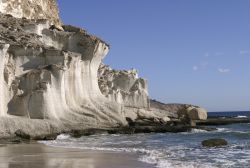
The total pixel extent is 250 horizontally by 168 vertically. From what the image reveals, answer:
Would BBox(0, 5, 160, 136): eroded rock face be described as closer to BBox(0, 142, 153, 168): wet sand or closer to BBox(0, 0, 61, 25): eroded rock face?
BBox(0, 0, 61, 25): eroded rock face

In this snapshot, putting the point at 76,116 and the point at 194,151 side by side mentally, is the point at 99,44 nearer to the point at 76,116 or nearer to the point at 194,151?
the point at 76,116

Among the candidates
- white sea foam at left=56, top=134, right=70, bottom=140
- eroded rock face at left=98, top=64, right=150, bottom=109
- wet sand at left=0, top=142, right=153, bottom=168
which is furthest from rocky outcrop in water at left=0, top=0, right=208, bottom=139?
eroded rock face at left=98, top=64, right=150, bottom=109

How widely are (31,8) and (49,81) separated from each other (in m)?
18.4

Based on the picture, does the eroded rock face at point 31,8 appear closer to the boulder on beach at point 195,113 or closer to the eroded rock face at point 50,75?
the eroded rock face at point 50,75

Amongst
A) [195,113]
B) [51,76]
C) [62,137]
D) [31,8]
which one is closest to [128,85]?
[195,113]

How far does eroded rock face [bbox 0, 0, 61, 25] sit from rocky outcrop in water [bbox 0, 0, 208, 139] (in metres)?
6.89

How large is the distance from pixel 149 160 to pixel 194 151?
12.7 ft

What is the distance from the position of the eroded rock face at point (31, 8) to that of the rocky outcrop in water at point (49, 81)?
6887 millimetres

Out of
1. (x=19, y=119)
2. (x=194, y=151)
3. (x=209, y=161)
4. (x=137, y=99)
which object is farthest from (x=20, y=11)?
(x=209, y=161)

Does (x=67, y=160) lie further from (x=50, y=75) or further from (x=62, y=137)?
(x=50, y=75)

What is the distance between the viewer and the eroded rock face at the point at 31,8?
42969 mm

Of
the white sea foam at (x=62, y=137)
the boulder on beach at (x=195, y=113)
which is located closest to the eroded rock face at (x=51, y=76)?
the white sea foam at (x=62, y=137)

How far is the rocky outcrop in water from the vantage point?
28156mm

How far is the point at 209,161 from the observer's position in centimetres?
1641
